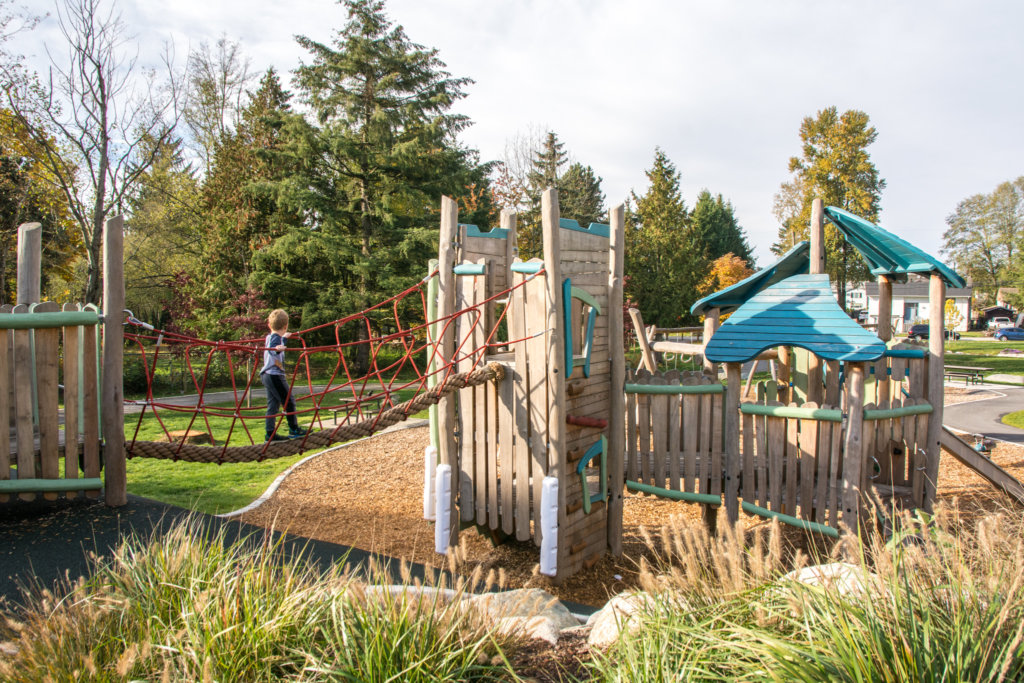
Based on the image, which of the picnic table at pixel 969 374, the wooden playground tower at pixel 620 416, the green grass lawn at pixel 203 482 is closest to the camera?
the wooden playground tower at pixel 620 416

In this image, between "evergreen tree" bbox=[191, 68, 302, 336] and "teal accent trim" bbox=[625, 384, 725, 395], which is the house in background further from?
"teal accent trim" bbox=[625, 384, 725, 395]

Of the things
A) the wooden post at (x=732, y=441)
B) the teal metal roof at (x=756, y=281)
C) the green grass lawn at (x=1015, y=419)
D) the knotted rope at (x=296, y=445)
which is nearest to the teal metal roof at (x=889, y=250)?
the teal metal roof at (x=756, y=281)

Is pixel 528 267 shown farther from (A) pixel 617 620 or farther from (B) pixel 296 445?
(A) pixel 617 620

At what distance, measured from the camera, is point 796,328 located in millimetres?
5668

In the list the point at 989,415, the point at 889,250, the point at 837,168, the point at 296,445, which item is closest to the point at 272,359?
the point at 296,445

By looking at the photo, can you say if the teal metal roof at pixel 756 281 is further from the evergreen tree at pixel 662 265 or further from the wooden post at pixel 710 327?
the evergreen tree at pixel 662 265

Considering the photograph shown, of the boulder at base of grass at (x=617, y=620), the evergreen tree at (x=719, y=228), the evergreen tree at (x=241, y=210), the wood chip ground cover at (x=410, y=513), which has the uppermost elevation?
the evergreen tree at (x=719, y=228)

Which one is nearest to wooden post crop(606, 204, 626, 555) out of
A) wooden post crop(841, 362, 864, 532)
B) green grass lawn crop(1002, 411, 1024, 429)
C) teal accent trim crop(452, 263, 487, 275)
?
teal accent trim crop(452, 263, 487, 275)

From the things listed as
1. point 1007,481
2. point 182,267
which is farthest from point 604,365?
point 182,267

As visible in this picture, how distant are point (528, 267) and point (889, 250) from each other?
3590mm

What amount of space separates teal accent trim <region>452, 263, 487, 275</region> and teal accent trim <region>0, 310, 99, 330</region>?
2.92 metres

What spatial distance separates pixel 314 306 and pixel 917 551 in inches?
911

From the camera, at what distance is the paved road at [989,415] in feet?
38.2

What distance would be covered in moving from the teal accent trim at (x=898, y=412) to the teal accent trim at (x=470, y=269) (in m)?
3.42
